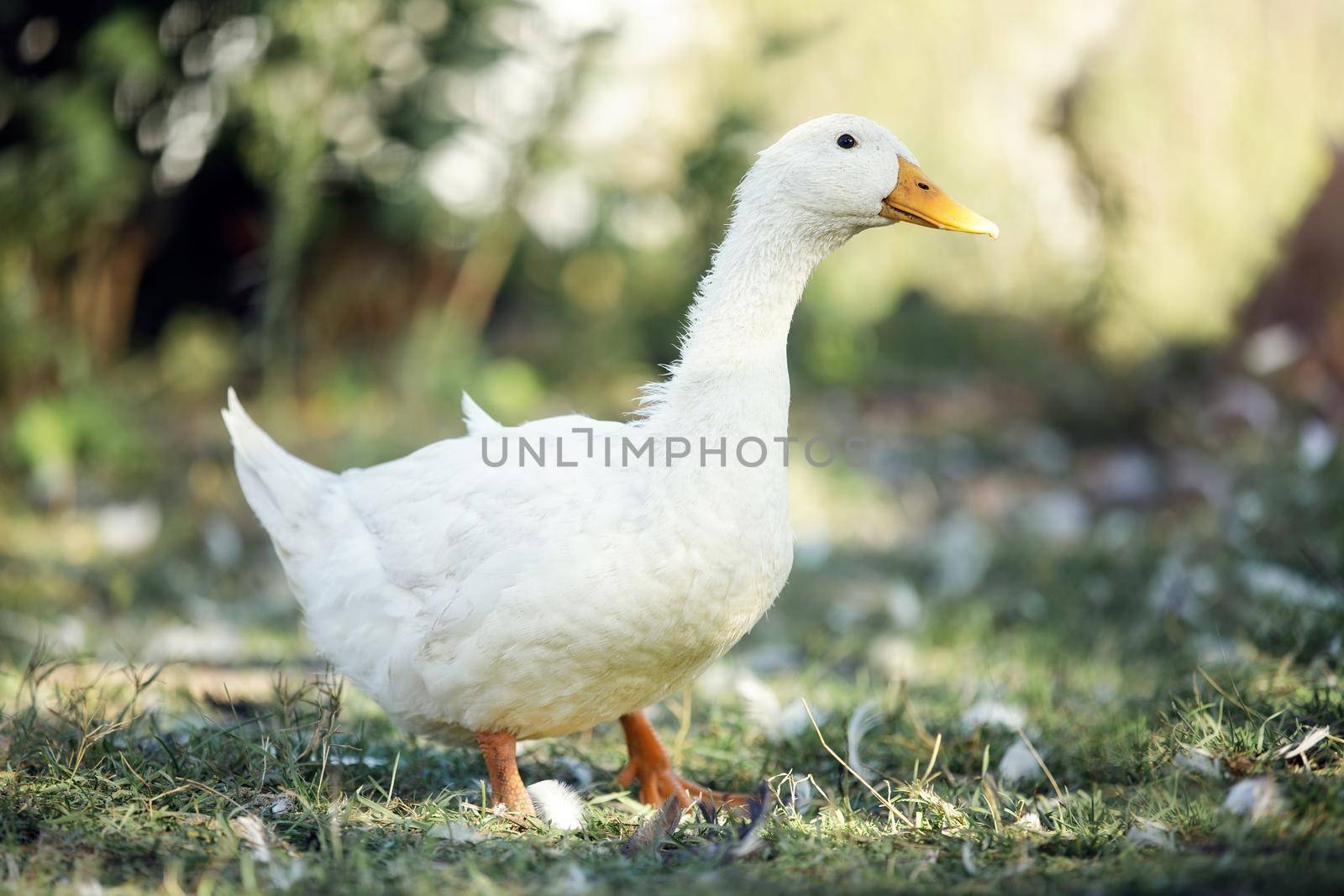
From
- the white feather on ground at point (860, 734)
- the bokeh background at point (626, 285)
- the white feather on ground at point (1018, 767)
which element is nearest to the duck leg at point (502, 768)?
the white feather on ground at point (860, 734)

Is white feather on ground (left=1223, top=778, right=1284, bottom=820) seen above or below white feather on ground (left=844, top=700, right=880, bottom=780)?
above

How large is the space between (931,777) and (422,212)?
17.6 feet

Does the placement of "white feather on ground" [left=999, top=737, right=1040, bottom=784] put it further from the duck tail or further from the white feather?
the duck tail

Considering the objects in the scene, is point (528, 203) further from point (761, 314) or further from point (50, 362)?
point (761, 314)

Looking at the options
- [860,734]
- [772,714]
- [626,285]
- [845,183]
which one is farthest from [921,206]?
[626,285]

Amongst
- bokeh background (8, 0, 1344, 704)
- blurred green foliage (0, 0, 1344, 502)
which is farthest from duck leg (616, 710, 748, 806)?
blurred green foliage (0, 0, 1344, 502)

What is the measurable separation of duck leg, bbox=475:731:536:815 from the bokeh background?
204cm

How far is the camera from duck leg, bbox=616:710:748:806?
113 inches

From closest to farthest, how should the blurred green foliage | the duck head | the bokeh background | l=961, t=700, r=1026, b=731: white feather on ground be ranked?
the duck head < l=961, t=700, r=1026, b=731: white feather on ground < the bokeh background < the blurred green foliage

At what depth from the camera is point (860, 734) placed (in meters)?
2.99

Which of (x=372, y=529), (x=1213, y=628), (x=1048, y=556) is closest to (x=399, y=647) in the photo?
(x=372, y=529)

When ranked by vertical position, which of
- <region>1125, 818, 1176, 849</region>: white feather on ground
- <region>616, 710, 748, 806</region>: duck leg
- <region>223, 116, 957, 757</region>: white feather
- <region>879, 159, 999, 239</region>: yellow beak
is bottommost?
<region>616, 710, 748, 806</region>: duck leg

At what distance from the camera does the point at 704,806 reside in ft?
8.34

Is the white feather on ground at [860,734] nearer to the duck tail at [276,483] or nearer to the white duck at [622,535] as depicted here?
the white duck at [622,535]
